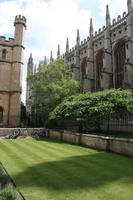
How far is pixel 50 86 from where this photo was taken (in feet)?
78.0

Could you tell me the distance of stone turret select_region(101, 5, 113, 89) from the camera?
36844mm

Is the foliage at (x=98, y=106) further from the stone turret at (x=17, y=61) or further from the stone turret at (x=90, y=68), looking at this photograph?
the stone turret at (x=90, y=68)

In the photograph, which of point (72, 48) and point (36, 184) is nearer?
point (36, 184)

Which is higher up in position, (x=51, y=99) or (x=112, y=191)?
(x=51, y=99)

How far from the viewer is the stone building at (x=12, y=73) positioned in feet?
85.3

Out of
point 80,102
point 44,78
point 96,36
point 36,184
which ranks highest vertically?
point 96,36

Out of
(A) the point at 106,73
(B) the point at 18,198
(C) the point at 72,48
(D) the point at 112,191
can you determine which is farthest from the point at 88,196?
(C) the point at 72,48

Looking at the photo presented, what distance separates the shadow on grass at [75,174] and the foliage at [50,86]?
1524 cm

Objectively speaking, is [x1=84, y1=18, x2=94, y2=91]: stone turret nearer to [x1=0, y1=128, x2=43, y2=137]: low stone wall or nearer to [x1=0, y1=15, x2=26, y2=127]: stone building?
[x1=0, y1=15, x2=26, y2=127]: stone building

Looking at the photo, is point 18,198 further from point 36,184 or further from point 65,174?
point 65,174

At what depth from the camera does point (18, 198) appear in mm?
4914

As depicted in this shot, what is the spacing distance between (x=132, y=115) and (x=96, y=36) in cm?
3026

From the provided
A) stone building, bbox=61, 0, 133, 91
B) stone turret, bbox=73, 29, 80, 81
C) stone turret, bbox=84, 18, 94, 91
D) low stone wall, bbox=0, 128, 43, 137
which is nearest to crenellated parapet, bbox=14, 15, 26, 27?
low stone wall, bbox=0, 128, 43, 137

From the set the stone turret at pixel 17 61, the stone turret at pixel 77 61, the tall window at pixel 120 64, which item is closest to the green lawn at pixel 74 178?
the stone turret at pixel 17 61
